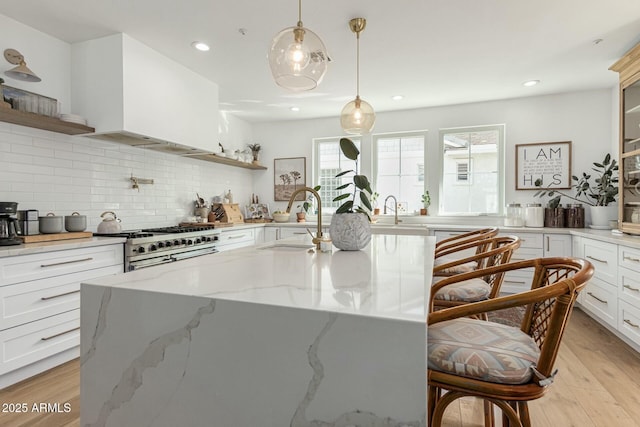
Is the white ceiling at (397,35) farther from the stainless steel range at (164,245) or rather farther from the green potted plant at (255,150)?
the stainless steel range at (164,245)

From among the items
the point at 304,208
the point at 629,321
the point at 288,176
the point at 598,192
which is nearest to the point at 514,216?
the point at 598,192

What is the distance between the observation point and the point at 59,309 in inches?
91.0

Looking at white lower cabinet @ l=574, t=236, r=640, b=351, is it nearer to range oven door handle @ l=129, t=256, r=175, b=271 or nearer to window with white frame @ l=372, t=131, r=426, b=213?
window with white frame @ l=372, t=131, r=426, b=213

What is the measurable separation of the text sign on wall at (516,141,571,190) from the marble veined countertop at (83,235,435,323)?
3.53 metres

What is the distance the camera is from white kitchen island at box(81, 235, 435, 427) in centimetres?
70

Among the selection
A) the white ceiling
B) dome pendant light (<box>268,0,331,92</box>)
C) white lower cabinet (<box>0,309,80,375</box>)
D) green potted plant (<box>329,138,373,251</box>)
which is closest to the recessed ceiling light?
the white ceiling

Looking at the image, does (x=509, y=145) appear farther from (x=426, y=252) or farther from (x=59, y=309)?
(x=59, y=309)

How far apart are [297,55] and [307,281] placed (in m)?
1.15

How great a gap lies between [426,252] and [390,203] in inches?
130

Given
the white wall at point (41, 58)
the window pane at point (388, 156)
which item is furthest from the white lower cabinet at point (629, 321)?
the white wall at point (41, 58)

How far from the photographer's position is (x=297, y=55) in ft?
5.35

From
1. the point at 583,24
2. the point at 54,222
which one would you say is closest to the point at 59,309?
the point at 54,222

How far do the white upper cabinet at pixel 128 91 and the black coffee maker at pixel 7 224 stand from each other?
2.82ft

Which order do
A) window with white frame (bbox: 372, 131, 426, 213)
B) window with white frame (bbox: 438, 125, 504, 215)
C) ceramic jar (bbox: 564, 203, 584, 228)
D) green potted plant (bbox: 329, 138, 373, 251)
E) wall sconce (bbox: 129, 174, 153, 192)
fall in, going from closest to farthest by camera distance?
green potted plant (bbox: 329, 138, 373, 251) < wall sconce (bbox: 129, 174, 153, 192) < ceramic jar (bbox: 564, 203, 584, 228) < window with white frame (bbox: 438, 125, 504, 215) < window with white frame (bbox: 372, 131, 426, 213)
